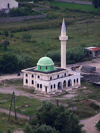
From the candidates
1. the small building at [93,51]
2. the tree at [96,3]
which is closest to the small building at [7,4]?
the tree at [96,3]

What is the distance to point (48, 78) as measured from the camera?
47.9 meters

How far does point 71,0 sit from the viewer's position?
368ft

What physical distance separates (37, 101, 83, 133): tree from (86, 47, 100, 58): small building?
28986 millimetres

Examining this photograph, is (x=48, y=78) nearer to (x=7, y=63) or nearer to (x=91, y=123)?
(x=7, y=63)

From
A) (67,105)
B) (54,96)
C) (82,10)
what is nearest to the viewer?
(67,105)

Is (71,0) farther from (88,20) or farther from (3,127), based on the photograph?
(3,127)

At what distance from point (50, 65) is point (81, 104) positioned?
22.7 feet

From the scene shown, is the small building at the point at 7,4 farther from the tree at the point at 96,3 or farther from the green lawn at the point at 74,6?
the tree at the point at 96,3

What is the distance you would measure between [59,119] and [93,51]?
30749 mm

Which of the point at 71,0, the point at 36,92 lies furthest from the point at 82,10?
the point at 36,92

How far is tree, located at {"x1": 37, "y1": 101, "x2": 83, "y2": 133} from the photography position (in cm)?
3619

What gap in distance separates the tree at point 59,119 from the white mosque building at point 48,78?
897 cm

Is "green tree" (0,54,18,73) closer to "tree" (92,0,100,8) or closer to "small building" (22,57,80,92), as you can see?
"small building" (22,57,80,92)

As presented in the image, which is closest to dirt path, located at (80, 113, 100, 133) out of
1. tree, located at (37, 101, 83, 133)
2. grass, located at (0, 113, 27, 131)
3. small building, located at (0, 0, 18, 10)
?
tree, located at (37, 101, 83, 133)
